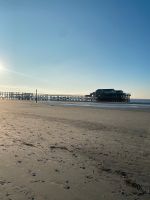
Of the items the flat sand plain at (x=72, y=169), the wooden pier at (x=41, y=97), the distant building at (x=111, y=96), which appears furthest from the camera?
the wooden pier at (x=41, y=97)

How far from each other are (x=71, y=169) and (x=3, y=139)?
4.20 metres

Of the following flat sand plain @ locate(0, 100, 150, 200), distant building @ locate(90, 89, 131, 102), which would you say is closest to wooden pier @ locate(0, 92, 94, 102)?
distant building @ locate(90, 89, 131, 102)

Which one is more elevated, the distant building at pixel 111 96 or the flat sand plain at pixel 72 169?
the distant building at pixel 111 96

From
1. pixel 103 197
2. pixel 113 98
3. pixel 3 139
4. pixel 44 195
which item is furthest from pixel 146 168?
pixel 113 98

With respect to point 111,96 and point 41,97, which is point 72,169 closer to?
point 111,96

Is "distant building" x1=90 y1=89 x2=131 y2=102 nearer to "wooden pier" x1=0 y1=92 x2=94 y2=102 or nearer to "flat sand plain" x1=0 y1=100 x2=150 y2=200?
"wooden pier" x1=0 y1=92 x2=94 y2=102

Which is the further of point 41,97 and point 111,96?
point 41,97

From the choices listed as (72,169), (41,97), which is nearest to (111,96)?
(41,97)

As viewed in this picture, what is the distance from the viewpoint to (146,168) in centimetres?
774

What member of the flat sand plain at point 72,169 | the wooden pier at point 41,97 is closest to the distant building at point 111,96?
the wooden pier at point 41,97

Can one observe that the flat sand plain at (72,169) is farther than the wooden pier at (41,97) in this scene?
No

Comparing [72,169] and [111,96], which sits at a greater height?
[111,96]

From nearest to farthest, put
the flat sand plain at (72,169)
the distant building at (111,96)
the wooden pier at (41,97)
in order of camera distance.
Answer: the flat sand plain at (72,169)
the distant building at (111,96)
the wooden pier at (41,97)

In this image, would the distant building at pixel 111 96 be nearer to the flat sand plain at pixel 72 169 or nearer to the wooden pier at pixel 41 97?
the wooden pier at pixel 41 97
